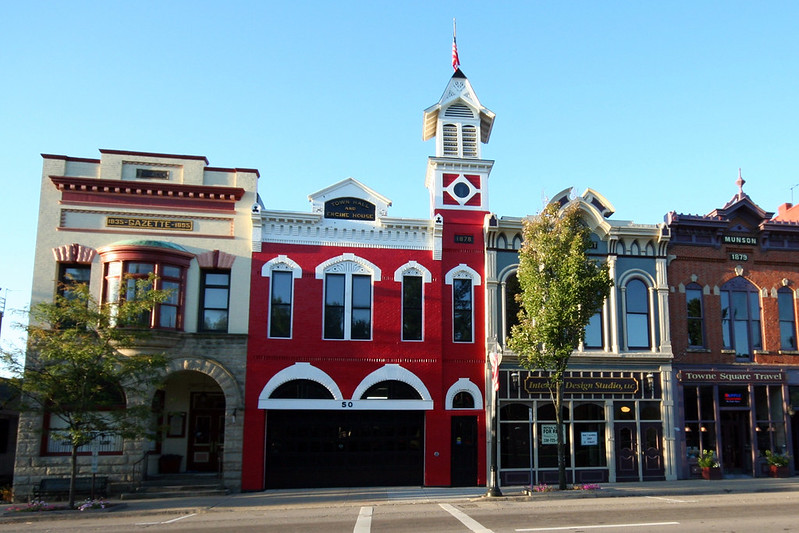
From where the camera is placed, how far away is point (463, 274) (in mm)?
23797

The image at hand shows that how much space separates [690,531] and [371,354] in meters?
12.1

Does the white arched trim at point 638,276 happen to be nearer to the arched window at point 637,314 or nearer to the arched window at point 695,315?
the arched window at point 637,314

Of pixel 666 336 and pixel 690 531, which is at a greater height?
pixel 666 336

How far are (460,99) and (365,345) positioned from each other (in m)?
10.1

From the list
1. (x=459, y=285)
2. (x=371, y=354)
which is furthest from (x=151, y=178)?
(x=459, y=285)

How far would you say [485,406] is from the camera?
2275 cm

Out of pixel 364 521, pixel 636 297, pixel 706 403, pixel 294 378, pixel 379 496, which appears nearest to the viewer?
pixel 364 521

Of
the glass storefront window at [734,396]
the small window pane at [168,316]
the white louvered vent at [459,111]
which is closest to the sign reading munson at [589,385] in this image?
the glass storefront window at [734,396]

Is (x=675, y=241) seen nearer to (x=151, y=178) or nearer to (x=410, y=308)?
(x=410, y=308)

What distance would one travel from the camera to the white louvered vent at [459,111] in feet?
82.8

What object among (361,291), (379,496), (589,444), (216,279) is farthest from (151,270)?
(589,444)

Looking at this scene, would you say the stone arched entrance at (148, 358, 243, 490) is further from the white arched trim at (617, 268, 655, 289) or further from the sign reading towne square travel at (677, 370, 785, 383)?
the sign reading towne square travel at (677, 370, 785, 383)

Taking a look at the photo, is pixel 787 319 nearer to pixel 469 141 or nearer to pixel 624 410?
pixel 624 410

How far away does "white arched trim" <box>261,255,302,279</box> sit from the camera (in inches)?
893
